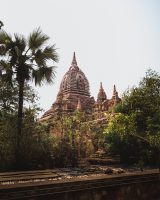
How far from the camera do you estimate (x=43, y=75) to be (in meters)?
14.3

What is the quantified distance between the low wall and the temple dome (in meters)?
50.5

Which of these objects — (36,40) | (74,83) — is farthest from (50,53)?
(74,83)

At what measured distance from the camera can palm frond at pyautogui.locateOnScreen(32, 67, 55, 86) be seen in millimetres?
14273

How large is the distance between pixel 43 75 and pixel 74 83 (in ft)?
151

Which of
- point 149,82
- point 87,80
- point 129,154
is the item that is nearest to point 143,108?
point 149,82

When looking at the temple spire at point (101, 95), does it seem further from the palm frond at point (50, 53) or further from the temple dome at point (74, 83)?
the palm frond at point (50, 53)

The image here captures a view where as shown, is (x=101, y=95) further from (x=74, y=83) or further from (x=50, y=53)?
(x=50, y=53)

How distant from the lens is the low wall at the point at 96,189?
5.59m

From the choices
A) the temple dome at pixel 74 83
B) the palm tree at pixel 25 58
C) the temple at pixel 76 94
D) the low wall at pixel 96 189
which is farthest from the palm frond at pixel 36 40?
the temple dome at pixel 74 83

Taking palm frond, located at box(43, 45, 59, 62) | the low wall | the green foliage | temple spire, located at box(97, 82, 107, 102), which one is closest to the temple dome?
temple spire, located at box(97, 82, 107, 102)

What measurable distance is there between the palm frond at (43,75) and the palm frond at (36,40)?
1245 millimetres

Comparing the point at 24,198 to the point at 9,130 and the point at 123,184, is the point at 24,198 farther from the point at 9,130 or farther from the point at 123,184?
the point at 9,130

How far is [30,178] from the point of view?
7938mm

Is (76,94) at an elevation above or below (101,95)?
above
